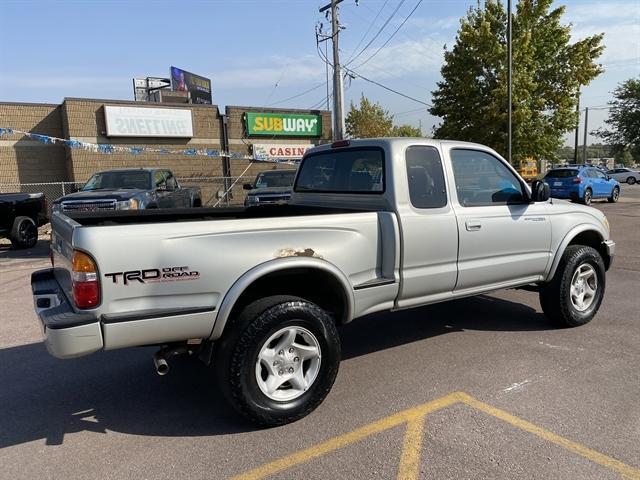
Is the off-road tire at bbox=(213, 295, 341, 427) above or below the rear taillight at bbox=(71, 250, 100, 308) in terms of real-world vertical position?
below

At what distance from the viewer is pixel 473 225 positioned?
438 cm

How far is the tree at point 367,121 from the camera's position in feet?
152

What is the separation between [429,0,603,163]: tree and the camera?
24.2m

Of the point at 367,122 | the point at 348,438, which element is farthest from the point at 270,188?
the point at 367,122

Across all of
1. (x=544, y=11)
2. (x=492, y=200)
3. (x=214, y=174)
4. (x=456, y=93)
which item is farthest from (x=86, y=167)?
(x=544, y=11)

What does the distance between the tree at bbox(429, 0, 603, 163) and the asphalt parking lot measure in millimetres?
21181

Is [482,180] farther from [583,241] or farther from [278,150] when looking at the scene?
[278,150]

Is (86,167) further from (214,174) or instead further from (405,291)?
(405,291)

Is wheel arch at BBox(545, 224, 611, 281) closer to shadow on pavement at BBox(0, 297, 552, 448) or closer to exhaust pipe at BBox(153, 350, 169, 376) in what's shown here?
shadow on pavement at BBox(0, 297, 552, 448)

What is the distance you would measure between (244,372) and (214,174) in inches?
848

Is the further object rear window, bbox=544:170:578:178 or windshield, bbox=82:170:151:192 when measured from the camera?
rear window, bbox=544:170:578:178

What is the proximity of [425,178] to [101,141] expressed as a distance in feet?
64.8

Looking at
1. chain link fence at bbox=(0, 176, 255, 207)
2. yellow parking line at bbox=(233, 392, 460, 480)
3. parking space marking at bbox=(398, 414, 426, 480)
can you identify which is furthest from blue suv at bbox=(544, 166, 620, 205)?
parking space marking at bbox=(398, 414, 426, 480)

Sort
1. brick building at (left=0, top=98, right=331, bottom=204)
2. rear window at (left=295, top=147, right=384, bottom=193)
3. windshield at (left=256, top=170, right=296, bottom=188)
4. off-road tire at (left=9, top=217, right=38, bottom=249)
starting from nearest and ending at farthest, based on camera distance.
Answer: rear window at (left=295, top=147, right=384, bottom=193), off-road tire at (left=9, top=217, right=38, bottom=249), windshield at (left=256, top=170, right=296, bottom=188), brick building at (left=0, top=98, right=331, bottom=204)
